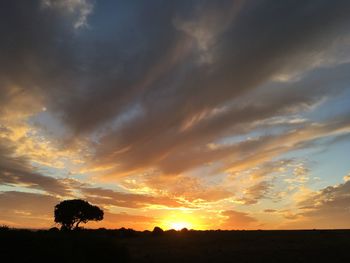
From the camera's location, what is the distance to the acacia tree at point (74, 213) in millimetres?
89312

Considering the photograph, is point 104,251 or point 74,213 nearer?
point 104,251

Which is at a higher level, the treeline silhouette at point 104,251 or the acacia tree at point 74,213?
the acacia tree at point 74,213

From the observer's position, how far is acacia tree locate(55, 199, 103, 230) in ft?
293

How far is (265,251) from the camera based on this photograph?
50.6 metres

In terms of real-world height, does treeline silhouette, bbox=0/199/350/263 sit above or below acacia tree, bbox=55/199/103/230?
below

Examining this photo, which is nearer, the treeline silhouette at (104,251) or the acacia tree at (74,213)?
the treeline silhouette at (104,251)

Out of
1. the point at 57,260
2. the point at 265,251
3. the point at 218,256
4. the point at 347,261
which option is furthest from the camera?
the point at 265,251

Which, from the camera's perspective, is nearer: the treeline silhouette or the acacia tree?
the treeline silhouette

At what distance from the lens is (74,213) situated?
8994 cm

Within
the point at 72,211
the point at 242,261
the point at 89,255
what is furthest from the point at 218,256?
the point at 72,211

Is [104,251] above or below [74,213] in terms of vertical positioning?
below

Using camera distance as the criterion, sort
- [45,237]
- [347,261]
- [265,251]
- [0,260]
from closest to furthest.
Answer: [0,260] < [45,237] < [347,261] < [265,251]

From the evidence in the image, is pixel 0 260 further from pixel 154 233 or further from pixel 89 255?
pixel 154 233

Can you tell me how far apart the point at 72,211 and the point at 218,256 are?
172ft
